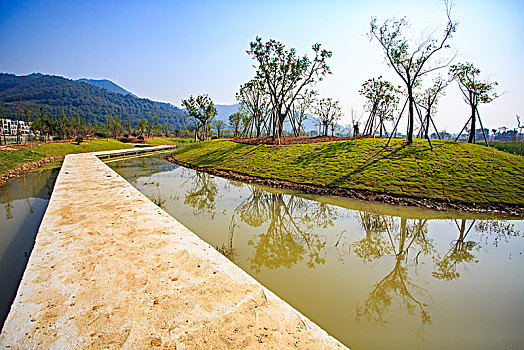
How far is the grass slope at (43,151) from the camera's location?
59.3ft

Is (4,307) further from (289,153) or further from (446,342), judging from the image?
(289,153)

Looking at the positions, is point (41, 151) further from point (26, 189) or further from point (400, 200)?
point (400, 200)

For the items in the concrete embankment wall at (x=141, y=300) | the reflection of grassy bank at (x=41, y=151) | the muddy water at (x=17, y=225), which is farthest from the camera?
the reflection of grassy bank at (x=41, y=151)

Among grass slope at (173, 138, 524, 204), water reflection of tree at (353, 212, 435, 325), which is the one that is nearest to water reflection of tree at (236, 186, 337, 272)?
water reflection of tree at (353, 212, 435, 325)

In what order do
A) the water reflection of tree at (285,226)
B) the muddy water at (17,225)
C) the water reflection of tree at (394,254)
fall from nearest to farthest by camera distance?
the water reflection of tree at (394,254) → the muddy water at (17,225) → the water reflection of tree at (285,226)

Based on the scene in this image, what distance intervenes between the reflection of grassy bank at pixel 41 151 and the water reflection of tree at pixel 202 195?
1282cm

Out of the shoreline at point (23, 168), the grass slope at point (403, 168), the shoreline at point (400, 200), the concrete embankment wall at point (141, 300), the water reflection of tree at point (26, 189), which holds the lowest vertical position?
the water reflection of tree at point (26, 189)

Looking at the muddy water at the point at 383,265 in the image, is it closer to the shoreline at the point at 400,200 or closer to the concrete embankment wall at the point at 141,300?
the shoreline at the point at 400,200

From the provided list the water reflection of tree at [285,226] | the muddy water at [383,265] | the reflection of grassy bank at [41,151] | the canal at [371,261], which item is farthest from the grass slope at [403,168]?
the reflection of grassy bank at [41,151]

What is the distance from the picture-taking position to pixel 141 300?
2.75 metres

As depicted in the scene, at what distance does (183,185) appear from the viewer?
43.0ft

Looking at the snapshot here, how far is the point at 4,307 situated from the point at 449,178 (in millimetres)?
14034

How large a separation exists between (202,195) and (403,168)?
9.76m

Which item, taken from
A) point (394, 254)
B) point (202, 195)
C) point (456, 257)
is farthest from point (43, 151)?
point (456, 257)
